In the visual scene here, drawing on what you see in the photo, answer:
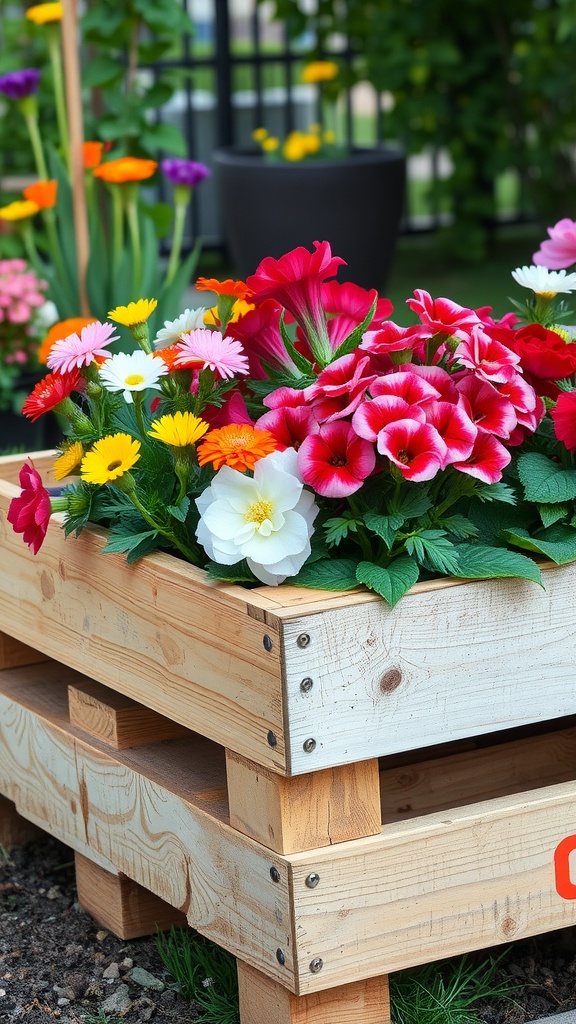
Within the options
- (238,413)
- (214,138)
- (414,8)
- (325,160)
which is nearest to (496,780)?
(238,413)

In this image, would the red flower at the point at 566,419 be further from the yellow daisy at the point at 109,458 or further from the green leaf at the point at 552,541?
the yellow daisy at the point at 109,458

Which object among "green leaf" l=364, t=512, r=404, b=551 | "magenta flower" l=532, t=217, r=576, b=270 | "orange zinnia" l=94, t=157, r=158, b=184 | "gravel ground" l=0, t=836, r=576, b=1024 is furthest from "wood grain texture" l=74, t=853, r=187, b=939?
"orange zinnia" l=94, t=157, r=158, b=184

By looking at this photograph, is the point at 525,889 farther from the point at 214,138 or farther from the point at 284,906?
the point at 214,138

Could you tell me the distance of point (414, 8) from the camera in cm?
614

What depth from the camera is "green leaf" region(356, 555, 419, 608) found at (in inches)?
51.1

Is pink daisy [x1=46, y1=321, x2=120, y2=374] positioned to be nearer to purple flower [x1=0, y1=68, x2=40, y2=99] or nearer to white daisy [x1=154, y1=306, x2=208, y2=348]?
white daisy [x1=154, y1=306, x2=208, y2=348]

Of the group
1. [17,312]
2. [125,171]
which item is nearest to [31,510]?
[125,171]

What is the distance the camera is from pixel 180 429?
4.42 ft

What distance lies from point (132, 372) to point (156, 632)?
28 centimetres

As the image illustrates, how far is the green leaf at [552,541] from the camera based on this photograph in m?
1.40

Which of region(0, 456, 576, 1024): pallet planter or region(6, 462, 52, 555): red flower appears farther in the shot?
region(6, 462, 52, 555): red flower

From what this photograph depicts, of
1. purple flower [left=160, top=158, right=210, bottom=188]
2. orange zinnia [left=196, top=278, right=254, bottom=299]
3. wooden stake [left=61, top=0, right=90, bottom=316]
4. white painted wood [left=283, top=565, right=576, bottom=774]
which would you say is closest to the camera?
white painted wood [left=283, top=565, right=576, bottom=774]

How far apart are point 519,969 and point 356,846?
434 millimetres

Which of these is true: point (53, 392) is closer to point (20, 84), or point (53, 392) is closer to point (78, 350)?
point (78, 350)
